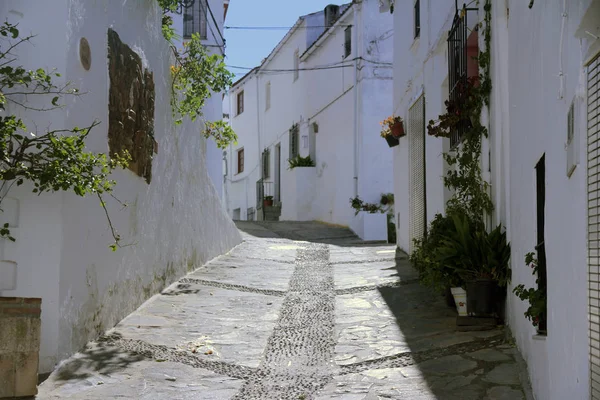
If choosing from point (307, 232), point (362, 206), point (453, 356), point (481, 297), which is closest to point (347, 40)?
point (362, 206)

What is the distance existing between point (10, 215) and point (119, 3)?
2.33 meters

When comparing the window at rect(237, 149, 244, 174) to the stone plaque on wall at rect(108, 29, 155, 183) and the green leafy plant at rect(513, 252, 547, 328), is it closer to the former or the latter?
the stone plaque on wall at rect(108, 29, 155, 183)

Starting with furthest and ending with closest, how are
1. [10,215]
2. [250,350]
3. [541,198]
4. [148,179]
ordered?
[148,179] → [250,350] → [10,215] → [541,198]

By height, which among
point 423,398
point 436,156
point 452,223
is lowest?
point 423,398

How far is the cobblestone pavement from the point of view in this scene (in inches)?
184

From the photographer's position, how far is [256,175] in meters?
28.1

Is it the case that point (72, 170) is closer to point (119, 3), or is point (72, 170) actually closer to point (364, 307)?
point (119, 3)

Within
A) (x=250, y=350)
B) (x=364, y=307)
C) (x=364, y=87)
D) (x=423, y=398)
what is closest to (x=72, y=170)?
(x=250, y=350)

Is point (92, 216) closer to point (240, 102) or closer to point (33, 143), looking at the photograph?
point (33, 143)

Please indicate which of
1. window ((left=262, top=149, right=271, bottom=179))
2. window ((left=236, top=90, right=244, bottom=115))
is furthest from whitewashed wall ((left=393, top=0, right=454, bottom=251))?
window ((left=236, top=90, right=244, bottom=115))

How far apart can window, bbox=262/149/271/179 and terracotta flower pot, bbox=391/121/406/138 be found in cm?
1374

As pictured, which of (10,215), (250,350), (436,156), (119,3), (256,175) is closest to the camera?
(10,215)

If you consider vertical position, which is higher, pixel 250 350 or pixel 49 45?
pixel 49 45

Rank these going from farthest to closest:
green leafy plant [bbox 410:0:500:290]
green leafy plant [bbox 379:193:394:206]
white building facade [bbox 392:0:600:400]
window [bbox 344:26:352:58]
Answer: window [bbox 344:26:352:58]
green leafy plant [bbox 379:193:394:206]
green leafy plant [bbox 410:0:500:290]
white building facade [bbox 392:0:600:400]
